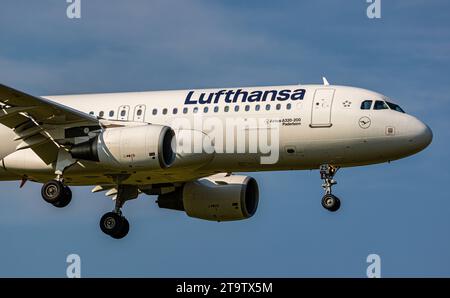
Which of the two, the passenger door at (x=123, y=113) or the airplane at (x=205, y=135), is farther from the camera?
the passenger door at (x=123, y=113)

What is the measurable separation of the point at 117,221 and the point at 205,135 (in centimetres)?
562

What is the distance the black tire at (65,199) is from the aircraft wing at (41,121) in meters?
1.74

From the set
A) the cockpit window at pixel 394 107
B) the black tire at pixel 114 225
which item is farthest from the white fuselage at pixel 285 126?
the black tire at pixel 114 225

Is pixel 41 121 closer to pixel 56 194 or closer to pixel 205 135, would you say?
pixel 56 194

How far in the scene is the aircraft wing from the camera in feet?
147

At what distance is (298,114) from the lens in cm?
4525

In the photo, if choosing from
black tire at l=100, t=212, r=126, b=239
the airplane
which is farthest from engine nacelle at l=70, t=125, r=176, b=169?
black tire at l=100, t=212, r=126, b=239

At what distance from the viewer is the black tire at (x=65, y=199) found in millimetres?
45094

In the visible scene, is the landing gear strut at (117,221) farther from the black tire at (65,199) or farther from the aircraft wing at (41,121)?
the aircraft wing at (41,121)

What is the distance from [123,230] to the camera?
48156 mm
